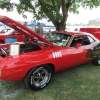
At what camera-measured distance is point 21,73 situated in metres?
2.70

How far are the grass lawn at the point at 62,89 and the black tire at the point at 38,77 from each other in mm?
133

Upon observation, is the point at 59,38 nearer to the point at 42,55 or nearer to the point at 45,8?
the point at 42,55

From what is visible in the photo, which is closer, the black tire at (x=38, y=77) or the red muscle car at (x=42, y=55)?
the red muscle car at (x=42, y=55)

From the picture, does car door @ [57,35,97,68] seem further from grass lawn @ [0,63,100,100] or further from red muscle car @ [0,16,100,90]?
grass lawn @ [0,63,100,100]

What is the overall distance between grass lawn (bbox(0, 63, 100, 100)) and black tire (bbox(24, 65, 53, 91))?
0.43 feet

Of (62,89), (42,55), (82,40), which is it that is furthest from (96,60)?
(42,55)

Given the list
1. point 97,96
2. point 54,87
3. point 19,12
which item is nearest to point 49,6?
point 19,12

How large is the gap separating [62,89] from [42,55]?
0.98m

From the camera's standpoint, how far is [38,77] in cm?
311

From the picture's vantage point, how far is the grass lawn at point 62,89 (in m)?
2.85

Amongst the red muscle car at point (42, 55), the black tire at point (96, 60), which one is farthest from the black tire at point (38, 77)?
the black tire at point (96, 60)

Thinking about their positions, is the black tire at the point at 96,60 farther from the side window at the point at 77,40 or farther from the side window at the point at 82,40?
the side window at the point at 77,40

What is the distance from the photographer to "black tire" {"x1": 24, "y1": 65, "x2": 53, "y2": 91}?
2.89 m

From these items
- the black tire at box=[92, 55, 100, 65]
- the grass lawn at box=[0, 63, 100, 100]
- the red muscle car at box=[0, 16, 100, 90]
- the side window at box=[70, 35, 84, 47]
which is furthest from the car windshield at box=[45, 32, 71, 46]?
the black tire at box=[92, 55, 100, 65]
